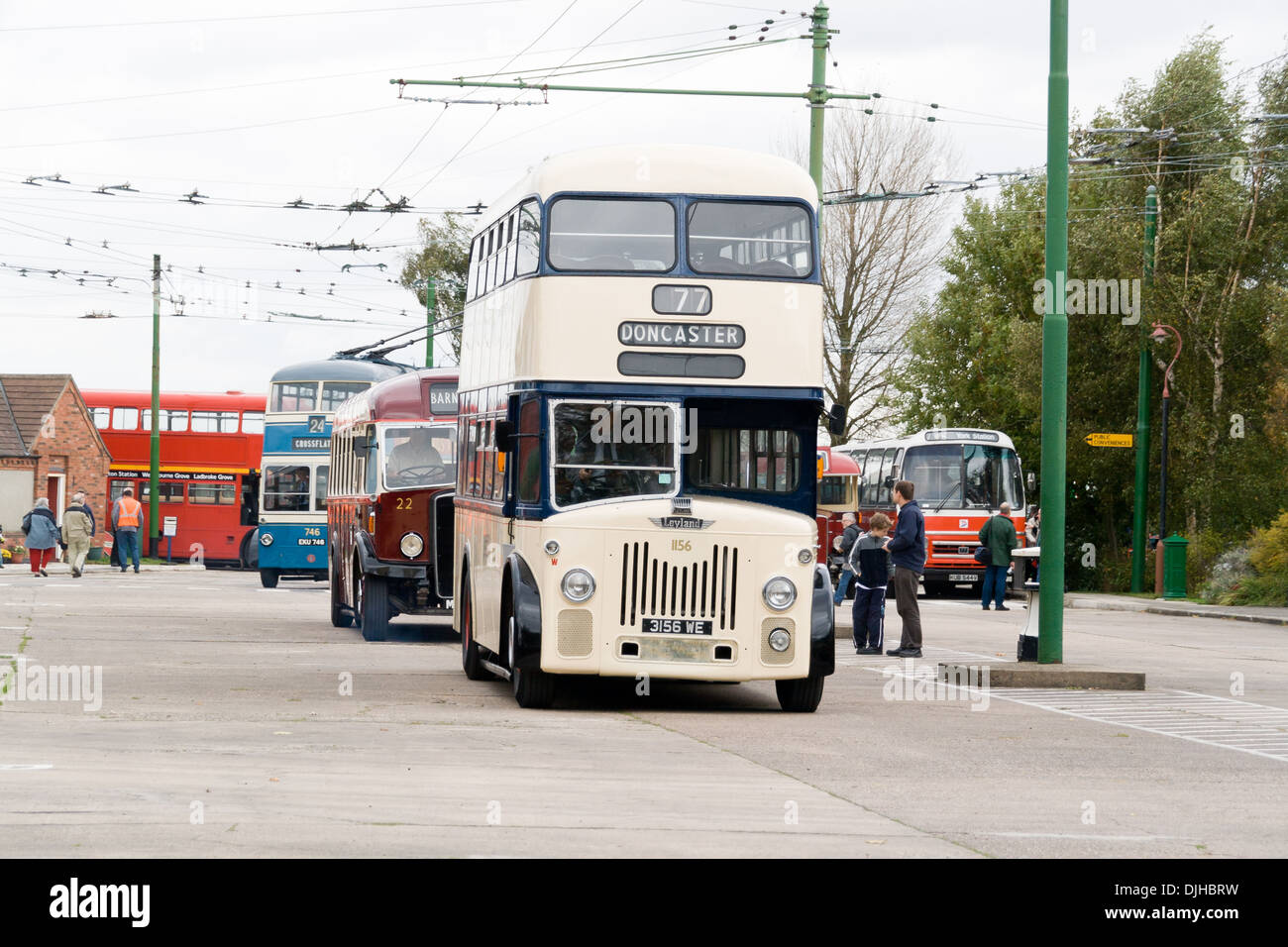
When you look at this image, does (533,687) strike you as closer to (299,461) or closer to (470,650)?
(470,650)

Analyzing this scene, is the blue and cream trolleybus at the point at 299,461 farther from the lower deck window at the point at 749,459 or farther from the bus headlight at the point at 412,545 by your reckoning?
the lower deck window at the point at 749,459

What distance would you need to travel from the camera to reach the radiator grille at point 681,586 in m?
14.1

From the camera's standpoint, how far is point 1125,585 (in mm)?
44750

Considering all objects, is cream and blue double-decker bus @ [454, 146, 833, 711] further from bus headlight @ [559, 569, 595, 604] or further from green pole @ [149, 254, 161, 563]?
green pole @ [149, 254, 161, 563]

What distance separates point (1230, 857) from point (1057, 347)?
1057 centimetres

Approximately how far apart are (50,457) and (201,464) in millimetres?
7830

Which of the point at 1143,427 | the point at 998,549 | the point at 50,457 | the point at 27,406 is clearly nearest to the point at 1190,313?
the point at 1143,427

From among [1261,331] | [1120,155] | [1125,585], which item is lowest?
[1125,585]

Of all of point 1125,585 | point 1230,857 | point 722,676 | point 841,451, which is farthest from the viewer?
point 841,451

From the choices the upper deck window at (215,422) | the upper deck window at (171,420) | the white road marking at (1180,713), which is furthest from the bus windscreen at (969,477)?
the white road marking at (1180,713)

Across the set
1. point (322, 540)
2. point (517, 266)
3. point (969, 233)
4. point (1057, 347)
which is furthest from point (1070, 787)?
point (969, 233)

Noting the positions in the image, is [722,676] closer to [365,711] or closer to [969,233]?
[365,711]

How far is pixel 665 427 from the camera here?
14570mm

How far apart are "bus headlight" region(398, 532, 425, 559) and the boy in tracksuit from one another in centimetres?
514
